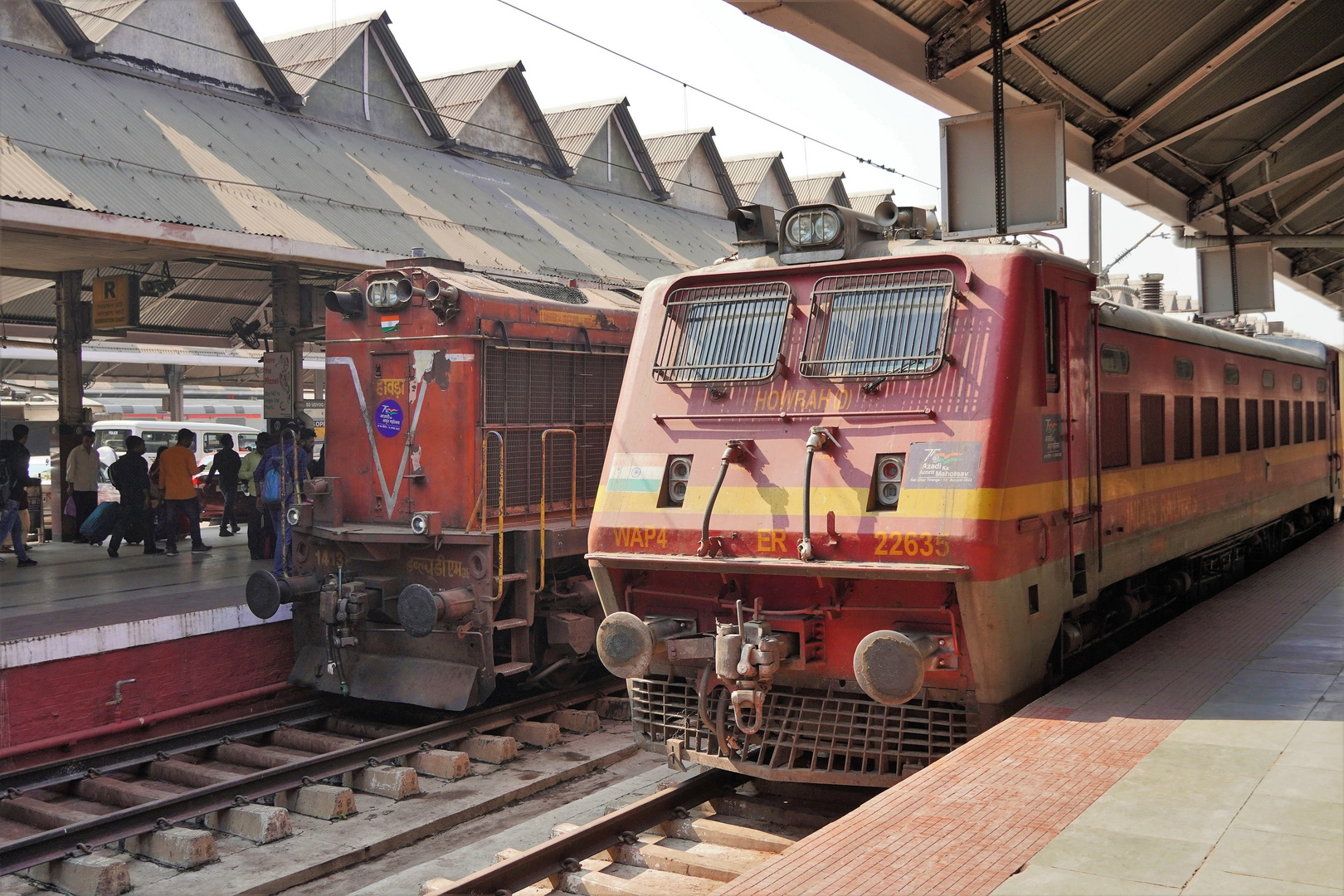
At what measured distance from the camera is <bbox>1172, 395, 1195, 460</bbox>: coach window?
9570mm

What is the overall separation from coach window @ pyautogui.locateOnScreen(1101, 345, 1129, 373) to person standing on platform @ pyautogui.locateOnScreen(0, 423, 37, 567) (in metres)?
12.8

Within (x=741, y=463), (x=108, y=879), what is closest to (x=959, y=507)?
(x=741, y=463)

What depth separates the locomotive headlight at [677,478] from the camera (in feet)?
24.0

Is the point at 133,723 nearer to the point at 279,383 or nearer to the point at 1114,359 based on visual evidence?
the point at 279,383

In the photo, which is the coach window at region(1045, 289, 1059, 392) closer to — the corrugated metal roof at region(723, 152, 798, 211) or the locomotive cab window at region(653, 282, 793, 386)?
the locomotive cab window at region(653, 282, 793, 386)

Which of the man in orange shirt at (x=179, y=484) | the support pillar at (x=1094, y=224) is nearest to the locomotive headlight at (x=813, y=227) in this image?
the man in orange shirt at (x=179, y=484)

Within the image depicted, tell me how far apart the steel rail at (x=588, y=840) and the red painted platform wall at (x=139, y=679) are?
17.8ft

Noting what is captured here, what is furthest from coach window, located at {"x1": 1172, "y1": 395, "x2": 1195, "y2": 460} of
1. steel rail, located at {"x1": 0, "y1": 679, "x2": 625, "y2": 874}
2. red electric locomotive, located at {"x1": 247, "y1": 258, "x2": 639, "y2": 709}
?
steel rail, located at {"x1": 0, "y1": 679, "x2": 625, "y2": 874}

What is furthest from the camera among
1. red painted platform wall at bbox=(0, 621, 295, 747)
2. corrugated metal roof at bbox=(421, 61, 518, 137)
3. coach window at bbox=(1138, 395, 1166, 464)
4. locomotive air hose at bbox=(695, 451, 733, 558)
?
corrugated metal roof at bbox=(421, 61, 518, 137)

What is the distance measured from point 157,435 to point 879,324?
31433 millimetres

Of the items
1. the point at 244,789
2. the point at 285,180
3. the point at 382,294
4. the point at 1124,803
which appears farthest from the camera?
the point at 285,180

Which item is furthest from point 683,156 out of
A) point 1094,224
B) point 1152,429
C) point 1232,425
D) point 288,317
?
point 1152,429

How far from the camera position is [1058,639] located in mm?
7457

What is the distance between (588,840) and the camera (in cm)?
673
